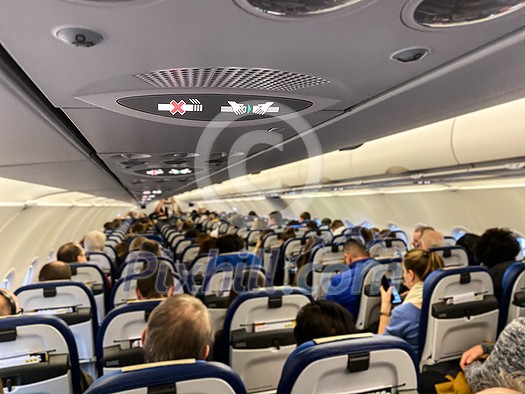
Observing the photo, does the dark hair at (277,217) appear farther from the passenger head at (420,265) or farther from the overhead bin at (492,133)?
the passenger head at (420,265)

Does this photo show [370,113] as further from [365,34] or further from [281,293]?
[281,293]

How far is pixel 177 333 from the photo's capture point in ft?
6.44

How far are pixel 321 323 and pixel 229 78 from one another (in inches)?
60.4

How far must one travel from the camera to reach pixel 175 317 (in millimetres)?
2006

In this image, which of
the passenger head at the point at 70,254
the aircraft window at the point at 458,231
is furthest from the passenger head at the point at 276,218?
the passenger head at the point at 70,254

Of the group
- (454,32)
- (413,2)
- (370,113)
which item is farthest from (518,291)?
(413,2)

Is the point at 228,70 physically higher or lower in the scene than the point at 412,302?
higher

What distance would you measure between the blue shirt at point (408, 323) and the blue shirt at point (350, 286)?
1.01 metres

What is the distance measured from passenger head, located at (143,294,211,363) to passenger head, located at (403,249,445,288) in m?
2.30

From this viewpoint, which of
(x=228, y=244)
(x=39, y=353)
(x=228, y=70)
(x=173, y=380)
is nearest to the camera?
(x=228, y=70)

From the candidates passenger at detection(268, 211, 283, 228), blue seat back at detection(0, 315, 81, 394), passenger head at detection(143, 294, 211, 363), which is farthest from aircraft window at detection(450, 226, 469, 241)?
passenger at detection(268, 211, 283, 228)

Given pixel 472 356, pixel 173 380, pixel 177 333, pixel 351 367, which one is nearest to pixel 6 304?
pixel 177 333

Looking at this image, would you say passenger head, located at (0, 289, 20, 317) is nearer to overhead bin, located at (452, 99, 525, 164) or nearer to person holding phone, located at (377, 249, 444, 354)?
person holding phone, located at (377, 249, 444, 354)

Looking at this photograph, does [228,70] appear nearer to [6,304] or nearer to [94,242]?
[6,304]
